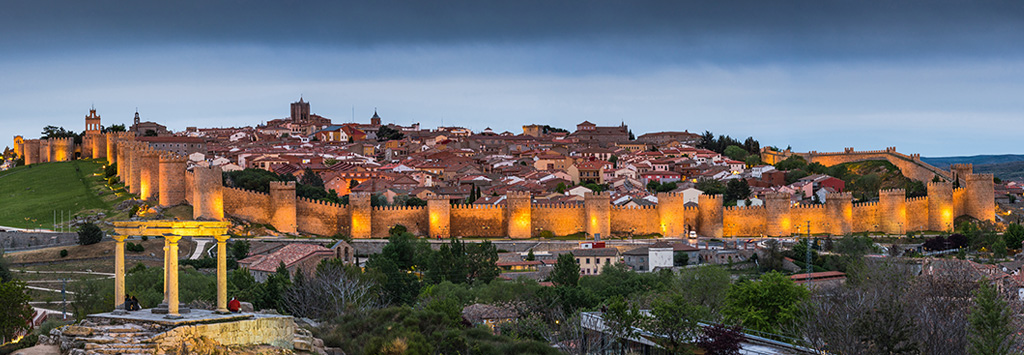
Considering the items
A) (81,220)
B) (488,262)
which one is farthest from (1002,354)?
(81,220)

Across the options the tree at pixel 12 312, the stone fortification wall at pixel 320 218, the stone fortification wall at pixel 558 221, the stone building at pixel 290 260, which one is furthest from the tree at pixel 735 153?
the tree at pixel 12 312

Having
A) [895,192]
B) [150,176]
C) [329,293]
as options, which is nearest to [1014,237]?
[895,192]

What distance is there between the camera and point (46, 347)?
12.4 m

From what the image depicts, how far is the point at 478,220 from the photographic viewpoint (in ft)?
142

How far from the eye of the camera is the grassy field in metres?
44.2

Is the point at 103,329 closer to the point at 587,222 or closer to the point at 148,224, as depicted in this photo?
the point at 148,224

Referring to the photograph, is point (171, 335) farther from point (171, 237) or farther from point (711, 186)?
point (711, 186)

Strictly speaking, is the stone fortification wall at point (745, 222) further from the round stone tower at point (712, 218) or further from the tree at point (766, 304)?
the tree at point (766, 304)

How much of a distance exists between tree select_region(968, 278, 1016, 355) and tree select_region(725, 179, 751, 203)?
33.8m

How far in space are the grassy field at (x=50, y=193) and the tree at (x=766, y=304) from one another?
87.3 feet

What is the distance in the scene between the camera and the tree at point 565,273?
105 ft

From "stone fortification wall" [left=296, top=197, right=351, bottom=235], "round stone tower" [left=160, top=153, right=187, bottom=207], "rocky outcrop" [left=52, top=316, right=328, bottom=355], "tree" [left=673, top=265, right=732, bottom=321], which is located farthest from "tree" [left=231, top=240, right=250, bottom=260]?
"rocky outcrop" [left=52, top=316, right=328, bottom=355]

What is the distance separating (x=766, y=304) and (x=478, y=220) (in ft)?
68.6

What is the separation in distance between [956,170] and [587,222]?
66.6 feet
